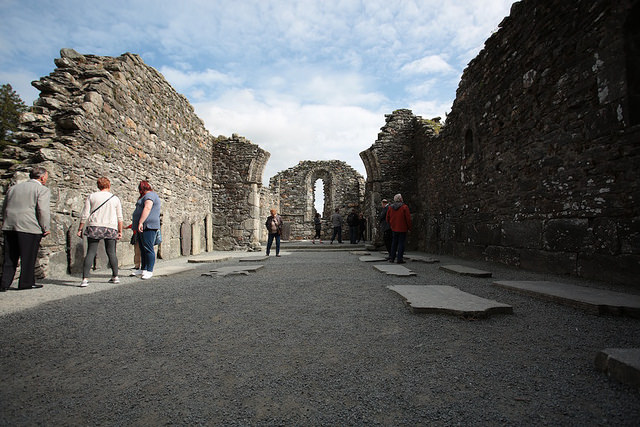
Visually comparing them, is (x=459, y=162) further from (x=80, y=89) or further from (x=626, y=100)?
(x=80, y=89)

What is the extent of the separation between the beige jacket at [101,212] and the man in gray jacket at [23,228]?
478 millimetres

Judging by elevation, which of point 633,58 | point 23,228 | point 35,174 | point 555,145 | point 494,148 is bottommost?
point 23,228

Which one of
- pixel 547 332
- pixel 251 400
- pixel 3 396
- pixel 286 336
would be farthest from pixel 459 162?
pixel 3 396

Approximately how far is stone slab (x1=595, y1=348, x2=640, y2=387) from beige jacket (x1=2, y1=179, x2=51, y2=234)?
612 centimetres

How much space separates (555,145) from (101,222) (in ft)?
23.2

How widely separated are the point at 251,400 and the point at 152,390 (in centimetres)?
54

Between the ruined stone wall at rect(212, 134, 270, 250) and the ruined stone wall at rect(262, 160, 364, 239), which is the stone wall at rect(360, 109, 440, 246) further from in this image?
the ruined stone wall at rect(262, 160, 364, 239)

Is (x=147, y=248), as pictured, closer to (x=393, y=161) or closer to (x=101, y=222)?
(x=101, y=222)

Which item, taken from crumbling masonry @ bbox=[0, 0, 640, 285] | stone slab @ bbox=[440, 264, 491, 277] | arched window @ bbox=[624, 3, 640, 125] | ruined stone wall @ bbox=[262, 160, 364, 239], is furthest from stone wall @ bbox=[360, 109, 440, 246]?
ruined stone wall @ bbox=[262, 160, 364, 239]

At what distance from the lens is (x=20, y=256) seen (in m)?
4.15

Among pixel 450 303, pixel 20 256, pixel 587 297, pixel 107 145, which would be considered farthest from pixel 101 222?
pixel 587 297

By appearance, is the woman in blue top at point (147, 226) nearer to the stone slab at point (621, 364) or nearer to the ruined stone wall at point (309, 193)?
the stone slab at point (621, 364)

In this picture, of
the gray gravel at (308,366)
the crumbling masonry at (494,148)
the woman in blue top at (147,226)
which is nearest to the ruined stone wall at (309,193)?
the crumbling masonry at (494,148)

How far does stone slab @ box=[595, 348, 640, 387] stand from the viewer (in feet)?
4.58
